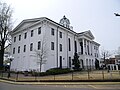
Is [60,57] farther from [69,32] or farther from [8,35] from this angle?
[8,35]

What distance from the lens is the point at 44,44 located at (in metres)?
33.4

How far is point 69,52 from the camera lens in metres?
41.3

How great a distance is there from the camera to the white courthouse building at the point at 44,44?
3397cm

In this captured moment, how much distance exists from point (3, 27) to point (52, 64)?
1829cm

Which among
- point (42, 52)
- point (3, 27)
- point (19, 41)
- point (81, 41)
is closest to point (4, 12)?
point (3, 27)

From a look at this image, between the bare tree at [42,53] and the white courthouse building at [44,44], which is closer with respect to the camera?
the bare tree at [42,53]

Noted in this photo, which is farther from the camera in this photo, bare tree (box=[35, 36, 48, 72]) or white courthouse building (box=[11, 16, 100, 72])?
white courthouse building (box=[11, 16, 100, 72])

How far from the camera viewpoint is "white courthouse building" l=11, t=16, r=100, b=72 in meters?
34.0

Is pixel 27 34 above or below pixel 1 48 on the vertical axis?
above

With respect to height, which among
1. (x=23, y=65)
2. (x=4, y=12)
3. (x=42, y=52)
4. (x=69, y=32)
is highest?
(x=4, y=12)

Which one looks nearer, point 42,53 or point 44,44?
point 42,53

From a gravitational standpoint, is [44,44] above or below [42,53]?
above

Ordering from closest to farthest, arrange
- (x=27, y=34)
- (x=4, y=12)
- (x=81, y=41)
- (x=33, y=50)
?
(x=33, y=50) → (x=27, y=34) → (x=4, y=12) → (x=81, y=41)

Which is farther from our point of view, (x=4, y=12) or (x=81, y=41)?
(x=81, y=41)
